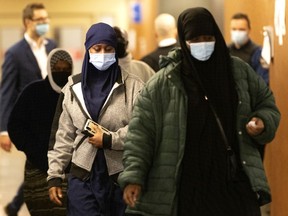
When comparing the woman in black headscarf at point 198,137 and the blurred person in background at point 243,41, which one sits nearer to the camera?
the woman in black headscarf at point 198,137

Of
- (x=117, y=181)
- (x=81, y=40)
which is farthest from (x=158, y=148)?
(x=81, y=40)

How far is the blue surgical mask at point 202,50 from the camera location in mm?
4340

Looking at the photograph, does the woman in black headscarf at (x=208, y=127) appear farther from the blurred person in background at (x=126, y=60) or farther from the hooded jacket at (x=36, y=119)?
the blurred person in background at (x=126, y=60)

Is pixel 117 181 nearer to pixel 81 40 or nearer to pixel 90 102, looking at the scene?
pixel 90 102

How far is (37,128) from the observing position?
18.4 feet

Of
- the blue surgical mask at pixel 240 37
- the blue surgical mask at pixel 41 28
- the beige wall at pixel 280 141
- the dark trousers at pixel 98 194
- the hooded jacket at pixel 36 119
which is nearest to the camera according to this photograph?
the dark trousers at pixel 98 194

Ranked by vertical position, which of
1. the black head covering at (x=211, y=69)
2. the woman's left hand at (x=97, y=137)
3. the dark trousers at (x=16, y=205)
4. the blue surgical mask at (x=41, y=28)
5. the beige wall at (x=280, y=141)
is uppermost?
the black head covering at (x=211, y=69)

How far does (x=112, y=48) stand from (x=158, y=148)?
75cm

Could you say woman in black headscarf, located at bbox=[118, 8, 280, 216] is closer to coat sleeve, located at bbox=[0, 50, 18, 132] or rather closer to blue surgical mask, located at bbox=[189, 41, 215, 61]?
blue surgical mask, located at bbox=[189, 41, 215, 61]

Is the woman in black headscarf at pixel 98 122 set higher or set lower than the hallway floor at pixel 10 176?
higher

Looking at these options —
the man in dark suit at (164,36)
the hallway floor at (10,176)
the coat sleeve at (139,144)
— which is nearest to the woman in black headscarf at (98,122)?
the coat sleeve at (139,144)

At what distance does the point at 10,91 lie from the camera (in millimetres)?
7422

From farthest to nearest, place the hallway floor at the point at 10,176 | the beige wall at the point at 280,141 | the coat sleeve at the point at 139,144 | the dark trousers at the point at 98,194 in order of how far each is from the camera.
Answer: the hallway floor at the point at 10,176
the beige wall at the point at 280,141
the dark trousers at the point at 98,194
the coat sleeve at the point at 139,144

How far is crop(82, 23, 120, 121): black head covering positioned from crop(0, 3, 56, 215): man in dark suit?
257 cm
